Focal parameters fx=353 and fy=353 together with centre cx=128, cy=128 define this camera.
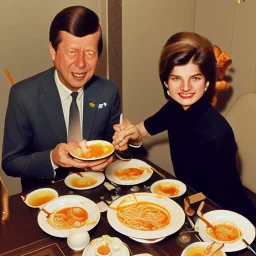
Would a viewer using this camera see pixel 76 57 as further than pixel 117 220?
Yes

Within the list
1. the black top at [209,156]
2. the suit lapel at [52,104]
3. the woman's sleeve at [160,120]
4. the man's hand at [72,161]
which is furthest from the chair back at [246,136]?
the suit lapel at [52,104]

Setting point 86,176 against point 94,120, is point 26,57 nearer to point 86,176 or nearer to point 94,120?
point 94,120

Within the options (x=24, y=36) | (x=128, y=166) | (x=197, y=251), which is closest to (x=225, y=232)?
(x=197, y=251)


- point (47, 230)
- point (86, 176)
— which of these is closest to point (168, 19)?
point (86, 176)

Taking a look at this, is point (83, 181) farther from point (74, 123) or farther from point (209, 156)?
point (209, 156)

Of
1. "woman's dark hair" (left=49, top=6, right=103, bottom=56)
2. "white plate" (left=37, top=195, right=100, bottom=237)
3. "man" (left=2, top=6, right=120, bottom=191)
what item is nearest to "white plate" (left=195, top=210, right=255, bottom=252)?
"white plate" (left=37, top=195, right=100, bottom=237)

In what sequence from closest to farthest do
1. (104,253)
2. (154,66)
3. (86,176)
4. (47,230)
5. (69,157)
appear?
(104,253)
(47,230)
(69,157)
(86,176)
(154,66)

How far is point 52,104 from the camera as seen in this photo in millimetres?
1973

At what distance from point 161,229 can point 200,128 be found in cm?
63

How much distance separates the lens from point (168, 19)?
2982 millimetres

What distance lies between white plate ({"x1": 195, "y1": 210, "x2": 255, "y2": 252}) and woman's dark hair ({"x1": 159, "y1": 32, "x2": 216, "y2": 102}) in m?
0.68

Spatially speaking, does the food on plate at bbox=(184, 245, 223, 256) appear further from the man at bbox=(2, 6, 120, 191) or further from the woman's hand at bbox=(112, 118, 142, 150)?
the woman's hand at bbox=(112, 118, 142, 150)

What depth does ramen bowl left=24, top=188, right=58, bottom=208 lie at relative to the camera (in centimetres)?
154

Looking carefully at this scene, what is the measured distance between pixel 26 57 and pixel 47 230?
1550 millimetres
